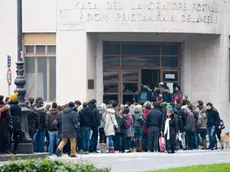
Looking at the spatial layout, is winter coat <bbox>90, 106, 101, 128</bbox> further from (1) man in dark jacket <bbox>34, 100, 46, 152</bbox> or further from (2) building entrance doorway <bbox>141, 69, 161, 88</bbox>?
(2) building entrance doorway <bbox>141, 69, 161, 88</bbox>

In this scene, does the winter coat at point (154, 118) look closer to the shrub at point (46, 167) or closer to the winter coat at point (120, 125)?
the winter coat at point (120, 125)

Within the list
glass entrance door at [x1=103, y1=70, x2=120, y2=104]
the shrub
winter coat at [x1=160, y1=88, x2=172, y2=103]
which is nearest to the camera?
the shrub

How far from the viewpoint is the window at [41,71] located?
37.9 metres

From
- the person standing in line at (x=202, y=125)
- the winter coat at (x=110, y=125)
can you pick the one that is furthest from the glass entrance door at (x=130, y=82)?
the winter coat at (x=110, y=125)

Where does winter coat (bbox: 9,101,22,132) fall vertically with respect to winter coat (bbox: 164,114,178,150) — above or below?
above

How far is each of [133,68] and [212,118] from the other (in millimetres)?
9007

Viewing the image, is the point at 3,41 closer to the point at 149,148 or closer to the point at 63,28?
the point at 63,28

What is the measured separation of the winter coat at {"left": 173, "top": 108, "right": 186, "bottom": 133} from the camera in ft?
101

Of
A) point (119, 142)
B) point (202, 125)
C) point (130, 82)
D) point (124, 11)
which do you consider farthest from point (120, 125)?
point (130, 82)

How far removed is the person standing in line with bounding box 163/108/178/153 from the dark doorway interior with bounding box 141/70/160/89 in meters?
10.2

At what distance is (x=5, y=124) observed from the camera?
2400cm

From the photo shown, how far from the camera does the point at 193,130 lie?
31.4 metres

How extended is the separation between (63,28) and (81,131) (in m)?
9.29

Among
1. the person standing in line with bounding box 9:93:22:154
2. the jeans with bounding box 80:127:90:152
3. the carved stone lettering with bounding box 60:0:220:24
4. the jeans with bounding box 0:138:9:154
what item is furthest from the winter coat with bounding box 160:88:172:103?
the jeans with bounding box 0:138:9:154
